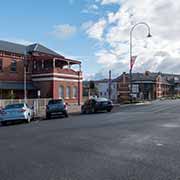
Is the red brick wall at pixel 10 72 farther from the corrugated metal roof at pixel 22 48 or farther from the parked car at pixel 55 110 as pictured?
the parked car at pixel 55 110

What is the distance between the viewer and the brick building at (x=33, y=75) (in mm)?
46194

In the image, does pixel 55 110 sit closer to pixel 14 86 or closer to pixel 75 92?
pixel 14 86

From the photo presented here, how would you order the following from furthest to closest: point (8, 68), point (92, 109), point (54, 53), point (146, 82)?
point (146, 82) → point (54, 53) → point (8, 68) → point (92, 109)

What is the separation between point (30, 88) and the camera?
47.8 m

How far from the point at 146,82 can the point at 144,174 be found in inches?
4652

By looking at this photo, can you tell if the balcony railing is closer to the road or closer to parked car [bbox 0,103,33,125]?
parked car [bbox 0,103,33,125]

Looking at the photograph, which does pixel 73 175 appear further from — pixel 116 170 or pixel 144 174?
pixel 144 174

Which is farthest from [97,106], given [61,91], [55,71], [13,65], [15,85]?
[13,65]

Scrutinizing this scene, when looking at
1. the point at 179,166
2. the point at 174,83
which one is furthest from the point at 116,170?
the point at 174,83

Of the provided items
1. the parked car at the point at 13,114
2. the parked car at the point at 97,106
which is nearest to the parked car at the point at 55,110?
the parked car at the point at 13,114

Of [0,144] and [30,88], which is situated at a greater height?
[30,88]

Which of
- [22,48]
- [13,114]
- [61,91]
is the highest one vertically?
[22,48]

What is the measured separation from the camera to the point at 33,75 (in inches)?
1950

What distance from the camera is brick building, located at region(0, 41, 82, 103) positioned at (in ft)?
152
